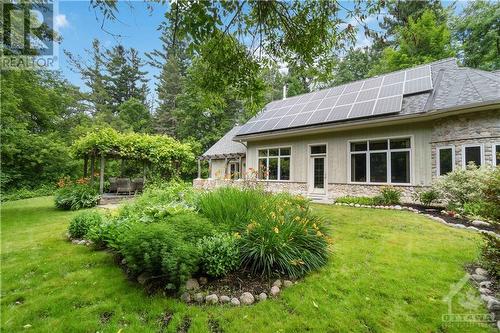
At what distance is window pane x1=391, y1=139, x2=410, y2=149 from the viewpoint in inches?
373

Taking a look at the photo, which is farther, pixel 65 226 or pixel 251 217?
pixel 65 226

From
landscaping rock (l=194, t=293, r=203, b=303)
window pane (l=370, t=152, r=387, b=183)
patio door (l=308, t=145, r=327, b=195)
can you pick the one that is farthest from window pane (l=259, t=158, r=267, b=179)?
landscaping rock (l=194, t=293, r=203, b=303)

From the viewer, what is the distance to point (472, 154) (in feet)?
26.0

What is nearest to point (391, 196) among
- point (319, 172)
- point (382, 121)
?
point (382, 121)

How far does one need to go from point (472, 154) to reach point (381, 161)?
2760 millimetres

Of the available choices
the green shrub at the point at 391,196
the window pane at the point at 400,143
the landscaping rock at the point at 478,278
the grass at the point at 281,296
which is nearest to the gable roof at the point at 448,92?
the window pane at the point at 400,143

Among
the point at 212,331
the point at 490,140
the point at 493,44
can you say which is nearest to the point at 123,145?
the point at 212,331

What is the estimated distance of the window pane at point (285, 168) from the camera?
13.0 metres

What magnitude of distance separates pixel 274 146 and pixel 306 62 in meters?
9.57

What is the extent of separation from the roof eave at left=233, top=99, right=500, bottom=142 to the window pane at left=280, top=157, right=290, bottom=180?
134cm

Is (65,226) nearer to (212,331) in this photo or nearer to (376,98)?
(212,331)

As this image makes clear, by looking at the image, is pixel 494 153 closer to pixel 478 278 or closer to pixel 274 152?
pixel 478 278

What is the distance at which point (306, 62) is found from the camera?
402 centimetres

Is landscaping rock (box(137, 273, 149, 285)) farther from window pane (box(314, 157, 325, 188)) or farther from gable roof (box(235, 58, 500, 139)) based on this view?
window pane (box(314, 157, 325, 188))
